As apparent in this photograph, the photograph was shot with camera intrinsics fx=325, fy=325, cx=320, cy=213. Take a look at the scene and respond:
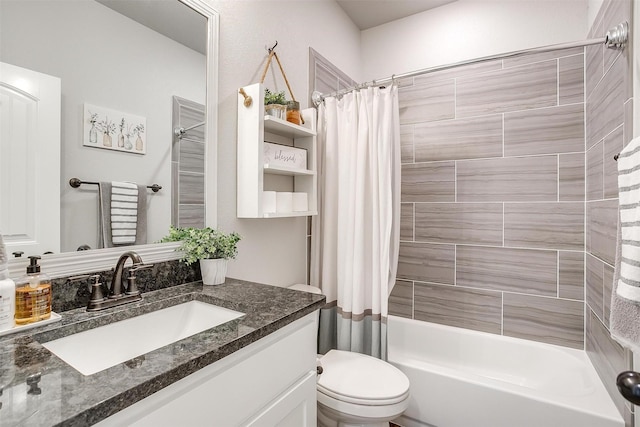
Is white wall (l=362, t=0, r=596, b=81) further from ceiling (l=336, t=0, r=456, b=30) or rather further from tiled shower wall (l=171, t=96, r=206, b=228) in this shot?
tiled shower wall (l=171, t=96, r=206, b=228)

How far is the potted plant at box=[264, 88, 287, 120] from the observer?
1.60 metres

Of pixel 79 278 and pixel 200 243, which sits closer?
pixel 79 278

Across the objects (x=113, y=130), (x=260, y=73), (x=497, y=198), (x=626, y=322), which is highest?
(x=260, y=73)

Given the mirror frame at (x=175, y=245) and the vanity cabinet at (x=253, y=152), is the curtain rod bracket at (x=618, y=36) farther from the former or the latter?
the mirror frame at (x=175, y=245)

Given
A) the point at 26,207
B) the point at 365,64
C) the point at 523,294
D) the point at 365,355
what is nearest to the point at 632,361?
the point at 523,294

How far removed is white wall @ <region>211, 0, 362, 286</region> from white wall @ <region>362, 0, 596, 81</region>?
543 mm

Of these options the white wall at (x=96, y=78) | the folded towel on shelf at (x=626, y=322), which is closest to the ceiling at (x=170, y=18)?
the white wall at (x=96, y=78)

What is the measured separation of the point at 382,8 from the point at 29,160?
249 centimetres

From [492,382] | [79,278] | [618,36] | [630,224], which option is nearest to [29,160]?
[79,278]

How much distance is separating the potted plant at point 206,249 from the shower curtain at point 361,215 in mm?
734

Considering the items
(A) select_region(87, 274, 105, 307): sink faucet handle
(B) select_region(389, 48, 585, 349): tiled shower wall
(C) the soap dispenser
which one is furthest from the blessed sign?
(B) select_region(389, 48, 585, 349): tiled shower wall

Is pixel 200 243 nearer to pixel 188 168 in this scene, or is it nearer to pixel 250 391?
pixel 188 168

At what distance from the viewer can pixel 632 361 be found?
1258mm

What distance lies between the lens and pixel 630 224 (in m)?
0.96
